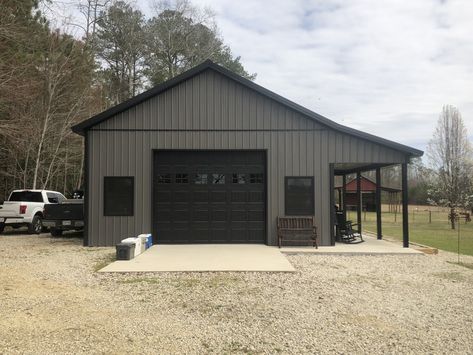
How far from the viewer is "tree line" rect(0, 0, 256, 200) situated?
18047 mm

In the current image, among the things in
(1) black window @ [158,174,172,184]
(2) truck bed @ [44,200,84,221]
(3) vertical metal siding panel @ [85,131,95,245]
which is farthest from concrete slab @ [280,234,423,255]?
(2) truck bed @ [44,200,84,221]

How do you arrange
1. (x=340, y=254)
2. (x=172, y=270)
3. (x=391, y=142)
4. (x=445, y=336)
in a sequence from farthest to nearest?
(x=391, y=142)
(x=340, y=254)
(x=172, y=270)
(x=445, y=336)

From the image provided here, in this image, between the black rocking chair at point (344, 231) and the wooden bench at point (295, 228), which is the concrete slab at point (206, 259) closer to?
the wooden bench at point (295, 228)

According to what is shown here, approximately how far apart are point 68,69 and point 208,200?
15.1m

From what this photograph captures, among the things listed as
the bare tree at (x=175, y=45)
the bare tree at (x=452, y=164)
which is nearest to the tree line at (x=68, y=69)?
the bare tree at (x=175, y=45)

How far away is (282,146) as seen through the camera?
42.0ft

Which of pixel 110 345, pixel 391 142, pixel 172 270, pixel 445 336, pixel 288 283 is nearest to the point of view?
pixel 110 345

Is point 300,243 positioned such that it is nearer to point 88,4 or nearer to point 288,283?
point 288,283

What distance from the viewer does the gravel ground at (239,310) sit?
460cm

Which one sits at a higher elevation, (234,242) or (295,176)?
(295,176)

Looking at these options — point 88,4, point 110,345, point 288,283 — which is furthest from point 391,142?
point 88,4

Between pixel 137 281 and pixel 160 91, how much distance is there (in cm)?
660

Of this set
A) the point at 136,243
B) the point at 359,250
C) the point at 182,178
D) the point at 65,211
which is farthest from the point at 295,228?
the point at 65,211

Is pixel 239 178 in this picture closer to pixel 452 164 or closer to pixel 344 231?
pixel 344 231
